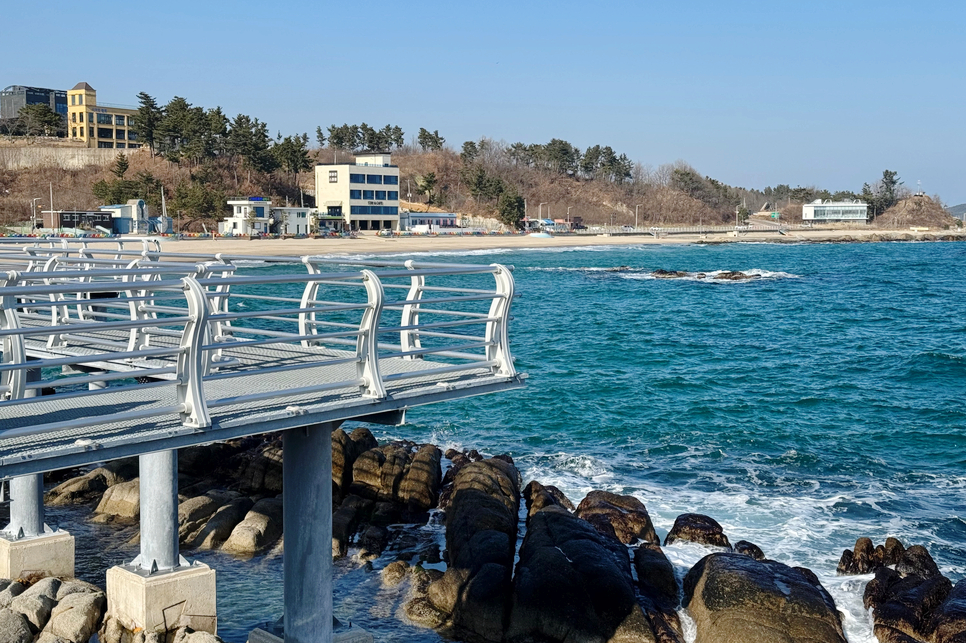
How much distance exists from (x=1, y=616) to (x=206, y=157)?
391 ft

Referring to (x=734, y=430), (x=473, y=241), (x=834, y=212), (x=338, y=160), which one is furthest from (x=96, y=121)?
(x=834, y=212)

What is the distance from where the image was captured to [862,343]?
39.5 metres

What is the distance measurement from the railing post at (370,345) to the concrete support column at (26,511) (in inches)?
256

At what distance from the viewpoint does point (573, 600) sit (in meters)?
10.9

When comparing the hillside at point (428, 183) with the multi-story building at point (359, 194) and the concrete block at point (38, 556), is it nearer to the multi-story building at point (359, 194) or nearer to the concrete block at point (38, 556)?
the multi-story building at point (359, 194)

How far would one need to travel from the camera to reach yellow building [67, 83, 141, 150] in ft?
450

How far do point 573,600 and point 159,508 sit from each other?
4795 mm

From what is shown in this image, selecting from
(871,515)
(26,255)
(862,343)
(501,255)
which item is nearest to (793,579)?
(871,515)

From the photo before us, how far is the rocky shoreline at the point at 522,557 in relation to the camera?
10852 mm

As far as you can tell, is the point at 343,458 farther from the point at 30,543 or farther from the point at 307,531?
the point at 307,531

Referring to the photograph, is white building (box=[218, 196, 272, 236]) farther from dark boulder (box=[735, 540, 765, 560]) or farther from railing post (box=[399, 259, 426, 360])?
railing post (box=[399, 259, 426, 360])

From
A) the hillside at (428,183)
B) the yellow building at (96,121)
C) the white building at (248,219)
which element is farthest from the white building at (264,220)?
the yellow building at (96,121)

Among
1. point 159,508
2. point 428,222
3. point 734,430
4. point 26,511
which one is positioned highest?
point 428,222

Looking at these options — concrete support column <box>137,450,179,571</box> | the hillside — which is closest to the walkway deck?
concrete support column <box>137,450,179,571</box>
